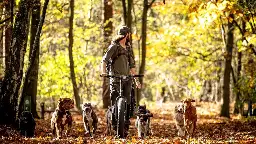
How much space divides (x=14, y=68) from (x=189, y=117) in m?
4.36

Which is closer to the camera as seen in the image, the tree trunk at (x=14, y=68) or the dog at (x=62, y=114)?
the dog at (x=62, y=114)

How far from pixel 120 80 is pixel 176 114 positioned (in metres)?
2.78

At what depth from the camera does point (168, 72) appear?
46656 millimetres

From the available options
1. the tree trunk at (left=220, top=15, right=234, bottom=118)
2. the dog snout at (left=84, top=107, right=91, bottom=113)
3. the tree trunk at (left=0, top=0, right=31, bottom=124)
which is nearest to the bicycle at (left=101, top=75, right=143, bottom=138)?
the dog snout at (left=84, top=107, right=91, bottom=113)

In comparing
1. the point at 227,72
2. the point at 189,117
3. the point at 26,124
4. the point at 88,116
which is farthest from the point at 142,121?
the point at 227,72

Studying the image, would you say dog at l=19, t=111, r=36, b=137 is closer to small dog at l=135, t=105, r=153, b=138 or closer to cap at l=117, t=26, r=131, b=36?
small dog at l=135, t=105, r=153, b=138

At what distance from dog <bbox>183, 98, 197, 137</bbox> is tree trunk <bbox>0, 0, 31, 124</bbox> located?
4086 millimetres

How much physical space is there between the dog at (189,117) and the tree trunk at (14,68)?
4.09m

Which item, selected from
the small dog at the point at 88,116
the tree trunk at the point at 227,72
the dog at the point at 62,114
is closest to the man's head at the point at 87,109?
the small dog at the point at 88,116

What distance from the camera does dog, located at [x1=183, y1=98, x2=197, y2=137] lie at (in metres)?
9.47

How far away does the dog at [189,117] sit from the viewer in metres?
9.47

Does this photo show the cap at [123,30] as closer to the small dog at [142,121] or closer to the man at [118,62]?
the man at [118,62]

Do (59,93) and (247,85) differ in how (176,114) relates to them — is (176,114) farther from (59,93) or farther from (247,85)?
(59,93)

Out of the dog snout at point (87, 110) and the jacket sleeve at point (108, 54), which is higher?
the jacket sleeve at point (108, 54)
